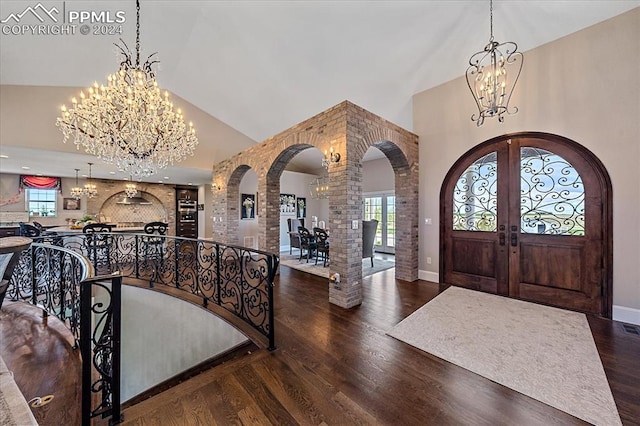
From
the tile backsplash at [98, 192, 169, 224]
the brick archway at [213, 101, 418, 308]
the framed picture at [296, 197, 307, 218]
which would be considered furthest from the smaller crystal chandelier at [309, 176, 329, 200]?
the tile backsplash at [98, 192, 169, 224]

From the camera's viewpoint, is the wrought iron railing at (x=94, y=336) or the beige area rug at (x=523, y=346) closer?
the wrought iron railing at (x=94, y=336)

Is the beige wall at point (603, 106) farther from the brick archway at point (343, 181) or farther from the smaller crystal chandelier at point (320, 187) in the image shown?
the smaller crystal chandelier at point (320, 187)

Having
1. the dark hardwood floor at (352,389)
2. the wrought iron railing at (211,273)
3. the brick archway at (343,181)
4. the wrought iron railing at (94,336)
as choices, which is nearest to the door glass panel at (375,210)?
the brick archway at (343,181)

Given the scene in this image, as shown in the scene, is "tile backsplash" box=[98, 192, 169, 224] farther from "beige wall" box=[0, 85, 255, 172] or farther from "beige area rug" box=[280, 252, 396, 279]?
"beige area rug" box=[280, 252, 396, 279]

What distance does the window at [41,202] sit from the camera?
25.8 ft

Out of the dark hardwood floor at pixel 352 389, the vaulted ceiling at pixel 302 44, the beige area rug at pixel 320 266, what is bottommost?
the dark hardwood floor at pixel 352 389

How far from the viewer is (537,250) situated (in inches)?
141

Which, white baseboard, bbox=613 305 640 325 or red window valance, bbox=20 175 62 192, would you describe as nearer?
white baseboard, bbox=613 305 640 325

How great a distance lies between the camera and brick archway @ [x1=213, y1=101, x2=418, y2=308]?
3.46m

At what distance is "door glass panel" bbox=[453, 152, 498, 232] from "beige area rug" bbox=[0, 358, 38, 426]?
5260 millimetres

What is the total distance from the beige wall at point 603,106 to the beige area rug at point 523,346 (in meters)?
1.18

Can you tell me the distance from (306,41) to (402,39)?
161 cm

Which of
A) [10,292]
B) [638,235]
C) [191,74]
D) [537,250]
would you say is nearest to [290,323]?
[537,250]

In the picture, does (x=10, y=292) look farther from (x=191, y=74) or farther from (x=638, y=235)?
(x=638, y=235)
